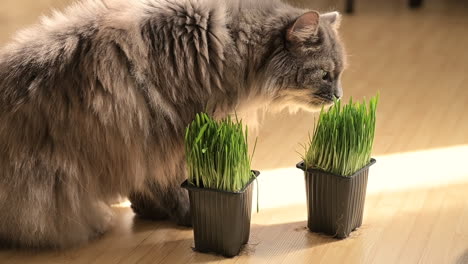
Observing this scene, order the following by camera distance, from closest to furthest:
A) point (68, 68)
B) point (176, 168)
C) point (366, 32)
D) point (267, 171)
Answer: point (68, 68)
point (176, 168)
point (267, 171)
point (366, 32)

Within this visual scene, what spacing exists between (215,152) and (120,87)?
12.0 inches

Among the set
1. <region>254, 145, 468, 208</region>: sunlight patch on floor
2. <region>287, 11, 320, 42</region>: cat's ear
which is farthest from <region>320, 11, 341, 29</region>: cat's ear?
<region>254, 145, 468, 208</region>: sunlight patch on floor

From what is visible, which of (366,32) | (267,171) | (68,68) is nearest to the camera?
(68,68)

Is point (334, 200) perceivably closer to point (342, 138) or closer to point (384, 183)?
point (342, 138)

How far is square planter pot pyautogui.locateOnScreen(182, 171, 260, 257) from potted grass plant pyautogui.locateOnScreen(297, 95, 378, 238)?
0.19m

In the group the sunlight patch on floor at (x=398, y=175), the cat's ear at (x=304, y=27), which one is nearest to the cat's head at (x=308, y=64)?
the cat's ear at (x=304, y=27)

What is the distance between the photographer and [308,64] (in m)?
1.95

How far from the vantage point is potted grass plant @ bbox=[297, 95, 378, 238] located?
1933 millimetres

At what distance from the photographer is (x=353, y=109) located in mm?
1943

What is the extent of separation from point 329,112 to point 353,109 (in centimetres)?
7

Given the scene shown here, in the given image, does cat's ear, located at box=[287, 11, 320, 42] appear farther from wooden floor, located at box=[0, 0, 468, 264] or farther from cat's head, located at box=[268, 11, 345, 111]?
wooden floor, located at box=[0, 0, 468, 264]

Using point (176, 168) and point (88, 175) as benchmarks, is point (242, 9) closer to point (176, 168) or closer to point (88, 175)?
point (176, 168)

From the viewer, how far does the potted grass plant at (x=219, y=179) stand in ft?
5.99

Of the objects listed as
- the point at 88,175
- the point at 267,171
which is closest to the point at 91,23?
the point at 88,175
